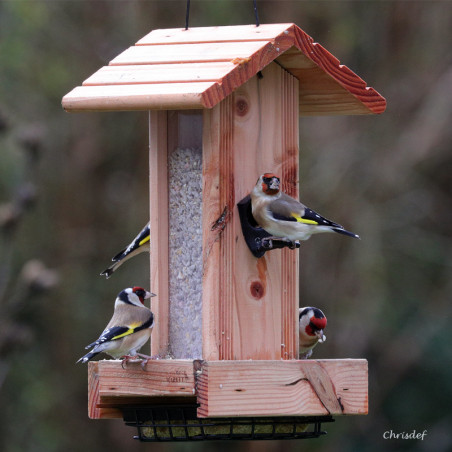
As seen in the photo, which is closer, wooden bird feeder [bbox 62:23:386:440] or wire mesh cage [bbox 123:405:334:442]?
wooden bird feeder [bbox 62:23:386:440]

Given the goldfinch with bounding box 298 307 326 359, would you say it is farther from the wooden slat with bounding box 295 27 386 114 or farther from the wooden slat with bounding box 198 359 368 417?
the wooden slat with bounding box 295 27 386 114

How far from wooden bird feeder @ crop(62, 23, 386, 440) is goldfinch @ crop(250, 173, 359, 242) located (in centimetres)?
13

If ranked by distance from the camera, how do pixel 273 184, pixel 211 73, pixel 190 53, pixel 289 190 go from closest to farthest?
pixel 211 73
pixel 273 184
pixel 190 53
pixel 289 190

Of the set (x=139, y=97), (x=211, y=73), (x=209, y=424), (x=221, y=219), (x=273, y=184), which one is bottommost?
(x=209, y=424)

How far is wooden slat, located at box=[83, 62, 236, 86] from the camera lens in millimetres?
4822

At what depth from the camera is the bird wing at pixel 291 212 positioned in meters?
5.20

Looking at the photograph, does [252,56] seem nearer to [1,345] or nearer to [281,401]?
[281,401]

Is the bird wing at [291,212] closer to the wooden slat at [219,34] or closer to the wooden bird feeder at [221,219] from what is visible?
the wooden bird feeder at [221,219]

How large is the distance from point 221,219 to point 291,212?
37 cm

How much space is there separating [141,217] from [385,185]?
8.97ft

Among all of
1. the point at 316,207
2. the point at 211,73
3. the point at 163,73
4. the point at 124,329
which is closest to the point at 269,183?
the point at 211,73

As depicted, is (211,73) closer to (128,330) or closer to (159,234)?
(159,234)

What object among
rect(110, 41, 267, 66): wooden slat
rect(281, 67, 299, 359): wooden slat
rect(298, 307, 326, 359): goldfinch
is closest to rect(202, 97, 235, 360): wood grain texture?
rect(110, 41, 267, 66): wooden slat

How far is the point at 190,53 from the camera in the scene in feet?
17.1
